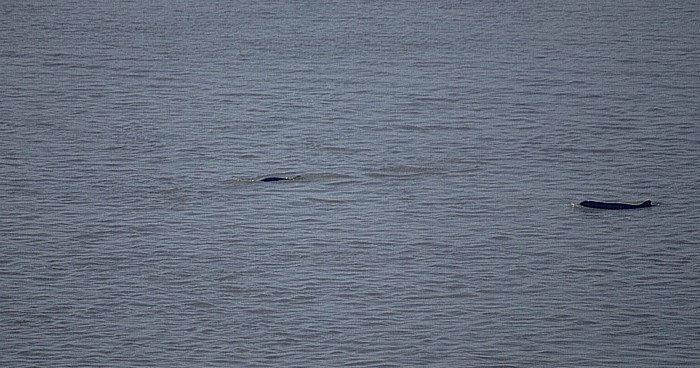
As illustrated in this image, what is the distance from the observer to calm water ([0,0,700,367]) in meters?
10.4

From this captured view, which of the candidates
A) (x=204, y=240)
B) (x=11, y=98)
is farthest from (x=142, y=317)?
(x=11, y=98)

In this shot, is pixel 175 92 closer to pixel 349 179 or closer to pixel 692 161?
pixel 349 179

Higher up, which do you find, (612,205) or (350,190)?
(350,190)

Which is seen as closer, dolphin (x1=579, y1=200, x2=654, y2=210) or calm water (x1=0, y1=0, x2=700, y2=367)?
calm water (x1=0, y1=0, x2=700, y2=367)

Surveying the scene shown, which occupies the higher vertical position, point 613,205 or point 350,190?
point 350,190

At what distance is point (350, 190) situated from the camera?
45.1 ft

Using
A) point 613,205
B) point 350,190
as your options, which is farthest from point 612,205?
point 350,190

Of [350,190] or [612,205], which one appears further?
[350,190]

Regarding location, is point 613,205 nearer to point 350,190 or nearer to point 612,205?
point 612,205

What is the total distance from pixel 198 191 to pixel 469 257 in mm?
3082

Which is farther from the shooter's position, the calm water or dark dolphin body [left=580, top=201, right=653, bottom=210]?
dark dolphin body [left=580, top=201, right=653, bottom=210]

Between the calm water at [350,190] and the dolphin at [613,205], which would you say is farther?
the dolphin at [613,205]

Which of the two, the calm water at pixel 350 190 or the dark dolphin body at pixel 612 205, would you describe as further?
the dark dolphin body at pixel 612 205

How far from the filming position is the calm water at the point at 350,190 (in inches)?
409
